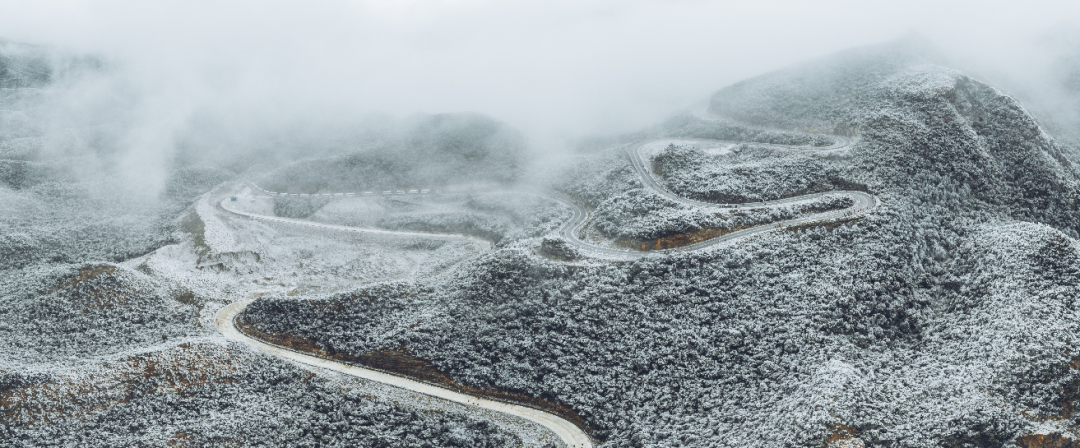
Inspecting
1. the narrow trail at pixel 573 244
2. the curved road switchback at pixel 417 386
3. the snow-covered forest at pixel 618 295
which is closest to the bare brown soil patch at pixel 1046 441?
the snow-covered forest at pixel 618 295

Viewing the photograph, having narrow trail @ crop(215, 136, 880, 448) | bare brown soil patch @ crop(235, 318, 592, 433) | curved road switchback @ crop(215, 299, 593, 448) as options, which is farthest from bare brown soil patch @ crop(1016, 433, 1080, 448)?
bare brown soil patch @ crop(235, 318, 592, 433)

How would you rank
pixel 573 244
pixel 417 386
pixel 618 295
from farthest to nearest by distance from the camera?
pixel 573 244
pixel 618 295
pixel 417 386

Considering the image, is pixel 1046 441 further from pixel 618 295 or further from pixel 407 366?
pixel 407 366

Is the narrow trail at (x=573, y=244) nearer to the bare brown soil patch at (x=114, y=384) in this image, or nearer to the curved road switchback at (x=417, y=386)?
the curved road switchback at (x=417, y=386)

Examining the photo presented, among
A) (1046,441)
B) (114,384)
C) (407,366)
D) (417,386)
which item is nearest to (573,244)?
(407,366)

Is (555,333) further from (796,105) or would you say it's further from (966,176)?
(796,105)

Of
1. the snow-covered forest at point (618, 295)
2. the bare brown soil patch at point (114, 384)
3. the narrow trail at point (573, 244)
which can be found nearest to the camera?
the snow-covered forest at point (618, 295)
